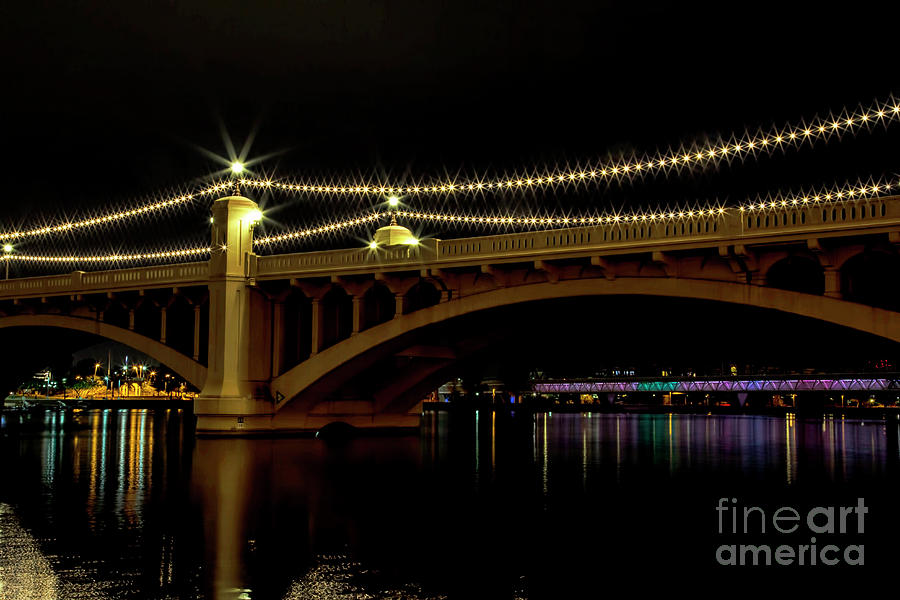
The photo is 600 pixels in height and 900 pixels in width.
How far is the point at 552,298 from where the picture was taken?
33094 mm

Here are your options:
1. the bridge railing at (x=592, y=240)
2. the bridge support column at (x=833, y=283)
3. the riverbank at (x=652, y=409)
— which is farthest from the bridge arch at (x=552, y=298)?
the riverbank at (x=652, y=409)

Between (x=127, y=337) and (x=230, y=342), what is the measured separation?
8138 mm

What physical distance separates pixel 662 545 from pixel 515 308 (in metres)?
20.6

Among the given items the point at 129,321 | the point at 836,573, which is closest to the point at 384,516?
the point at 836,573

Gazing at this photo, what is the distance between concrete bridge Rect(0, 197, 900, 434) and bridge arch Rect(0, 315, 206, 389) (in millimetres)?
99

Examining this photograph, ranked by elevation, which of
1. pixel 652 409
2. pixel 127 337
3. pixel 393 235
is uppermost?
pixel 393 235

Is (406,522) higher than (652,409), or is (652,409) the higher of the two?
(406,522)

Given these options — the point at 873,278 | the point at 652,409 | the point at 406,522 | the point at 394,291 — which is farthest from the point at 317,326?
the point at 652,409

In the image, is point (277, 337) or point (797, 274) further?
point (277, 337)

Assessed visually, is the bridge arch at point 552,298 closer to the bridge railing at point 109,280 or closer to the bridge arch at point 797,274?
the bridge arch at point 797,274

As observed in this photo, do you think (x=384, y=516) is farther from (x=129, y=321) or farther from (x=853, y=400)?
(x=853, y=400)

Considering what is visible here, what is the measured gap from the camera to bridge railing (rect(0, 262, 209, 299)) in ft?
142

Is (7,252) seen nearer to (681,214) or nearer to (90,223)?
(90,223)

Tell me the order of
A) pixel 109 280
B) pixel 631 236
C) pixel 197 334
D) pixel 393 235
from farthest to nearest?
pixel 393 235 < pixel 109 280 < pixel 197 334 < pixel 631 236
